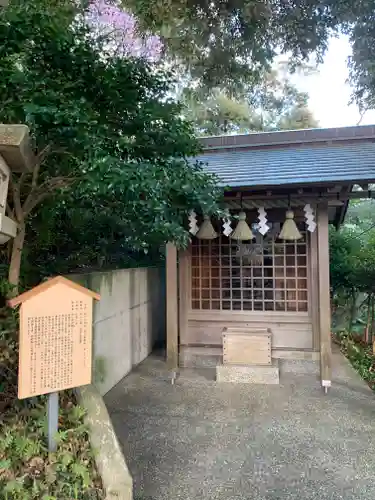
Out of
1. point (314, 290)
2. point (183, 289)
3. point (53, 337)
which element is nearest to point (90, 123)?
point (53, 337)

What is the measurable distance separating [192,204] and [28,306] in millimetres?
1655

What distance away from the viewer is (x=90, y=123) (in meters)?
2.37

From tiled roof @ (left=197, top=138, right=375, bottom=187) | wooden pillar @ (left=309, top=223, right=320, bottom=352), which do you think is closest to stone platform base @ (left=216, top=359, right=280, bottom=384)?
wooden pillar @ (left=309, top=223, right=320, bottom=352)

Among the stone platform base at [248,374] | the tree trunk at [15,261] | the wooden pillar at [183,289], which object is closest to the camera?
the tree trunk at [15,261]

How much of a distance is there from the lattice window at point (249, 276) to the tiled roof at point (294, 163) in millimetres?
1117

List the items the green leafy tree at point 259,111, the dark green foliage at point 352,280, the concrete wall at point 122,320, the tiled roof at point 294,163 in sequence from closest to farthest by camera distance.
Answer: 1. the concrete wall at point 122,320
2. the tiled roof at point 294,163
3. the dark green foliage at point 352,280
4. the green leafy tree at point 259,111

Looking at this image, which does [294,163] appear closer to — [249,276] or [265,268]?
[265,268]

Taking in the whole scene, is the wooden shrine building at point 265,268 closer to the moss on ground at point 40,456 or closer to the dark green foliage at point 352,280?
the dark green foliage at point 352,280

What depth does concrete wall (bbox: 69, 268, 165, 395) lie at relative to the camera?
14.3 feet

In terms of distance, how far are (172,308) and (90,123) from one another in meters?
3.43

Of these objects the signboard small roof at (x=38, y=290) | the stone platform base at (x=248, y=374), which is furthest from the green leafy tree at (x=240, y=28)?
the stone platform base at (x=248, y=374)

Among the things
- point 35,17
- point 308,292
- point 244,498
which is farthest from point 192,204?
point 308,292

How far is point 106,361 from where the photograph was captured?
4566 mm

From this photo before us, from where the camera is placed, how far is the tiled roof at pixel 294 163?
4.50 m
